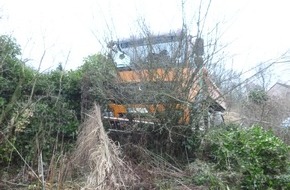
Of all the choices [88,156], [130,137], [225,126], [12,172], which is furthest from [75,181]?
[225,126]

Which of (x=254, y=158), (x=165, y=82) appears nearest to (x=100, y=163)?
(x=165, y=82)

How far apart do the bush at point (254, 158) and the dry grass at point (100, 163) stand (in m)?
2.19

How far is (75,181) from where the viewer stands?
5.09m

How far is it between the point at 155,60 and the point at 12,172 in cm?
387

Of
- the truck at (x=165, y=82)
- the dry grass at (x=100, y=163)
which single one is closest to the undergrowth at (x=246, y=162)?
the truck at (x=165, y=82)

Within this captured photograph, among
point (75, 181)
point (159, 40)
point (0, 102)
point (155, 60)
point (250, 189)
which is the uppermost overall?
point (159, 40)

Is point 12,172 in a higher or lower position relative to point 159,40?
lower

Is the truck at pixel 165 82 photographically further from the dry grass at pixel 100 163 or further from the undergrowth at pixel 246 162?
the dry grass at pixel 100 163

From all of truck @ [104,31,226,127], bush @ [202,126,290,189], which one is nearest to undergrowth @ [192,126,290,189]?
bush @ [202,126,290,189]

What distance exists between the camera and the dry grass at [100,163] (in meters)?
4.98

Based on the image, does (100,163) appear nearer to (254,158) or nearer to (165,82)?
(165,82)

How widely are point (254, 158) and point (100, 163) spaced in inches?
129

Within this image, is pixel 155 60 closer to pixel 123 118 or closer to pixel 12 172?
pixel 123 118

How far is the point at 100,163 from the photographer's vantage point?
5.29 metres
